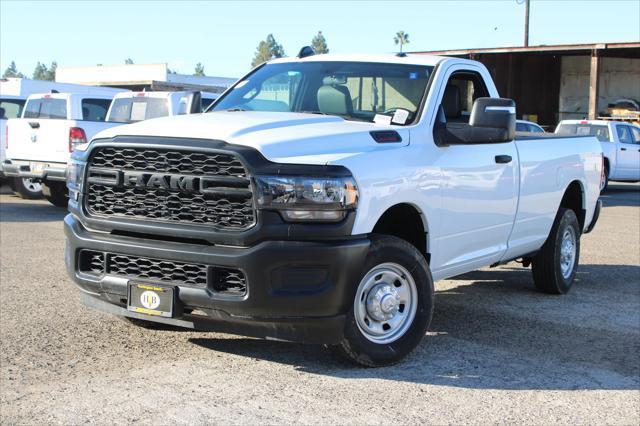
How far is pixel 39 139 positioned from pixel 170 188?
10.2 metres

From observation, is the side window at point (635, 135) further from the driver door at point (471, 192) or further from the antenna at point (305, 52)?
the antenna at point (305, 52)

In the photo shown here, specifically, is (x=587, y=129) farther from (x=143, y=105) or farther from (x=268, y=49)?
(x=268, y=49)

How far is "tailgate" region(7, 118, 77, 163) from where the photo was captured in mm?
Result: 14344

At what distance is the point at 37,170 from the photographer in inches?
579

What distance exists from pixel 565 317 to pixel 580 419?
2.70 metres

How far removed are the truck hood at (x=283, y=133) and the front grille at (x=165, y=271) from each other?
0.75 m

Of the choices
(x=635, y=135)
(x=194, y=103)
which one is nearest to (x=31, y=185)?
(x=194, y=103)

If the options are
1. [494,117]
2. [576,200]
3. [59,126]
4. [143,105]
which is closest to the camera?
[494,117]

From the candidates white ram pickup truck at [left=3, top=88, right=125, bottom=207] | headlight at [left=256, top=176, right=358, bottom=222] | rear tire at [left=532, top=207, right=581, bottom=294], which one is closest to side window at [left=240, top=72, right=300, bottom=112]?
headlight at [left=256, top=176, right=358, bottom=222]

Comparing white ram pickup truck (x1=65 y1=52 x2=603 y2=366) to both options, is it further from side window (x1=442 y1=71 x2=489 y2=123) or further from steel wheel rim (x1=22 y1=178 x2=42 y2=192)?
steel wheel rim (x1=22 y1=178 x2=42 y2=192)

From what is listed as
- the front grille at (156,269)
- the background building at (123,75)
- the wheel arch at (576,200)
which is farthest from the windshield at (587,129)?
the background building at (123,75)

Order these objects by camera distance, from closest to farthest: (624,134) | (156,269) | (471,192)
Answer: (156,269)
(471,192)
(624,134)

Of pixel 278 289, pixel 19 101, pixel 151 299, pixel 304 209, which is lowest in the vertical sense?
pixel 151 299

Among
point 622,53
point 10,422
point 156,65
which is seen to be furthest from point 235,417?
point 156,65
